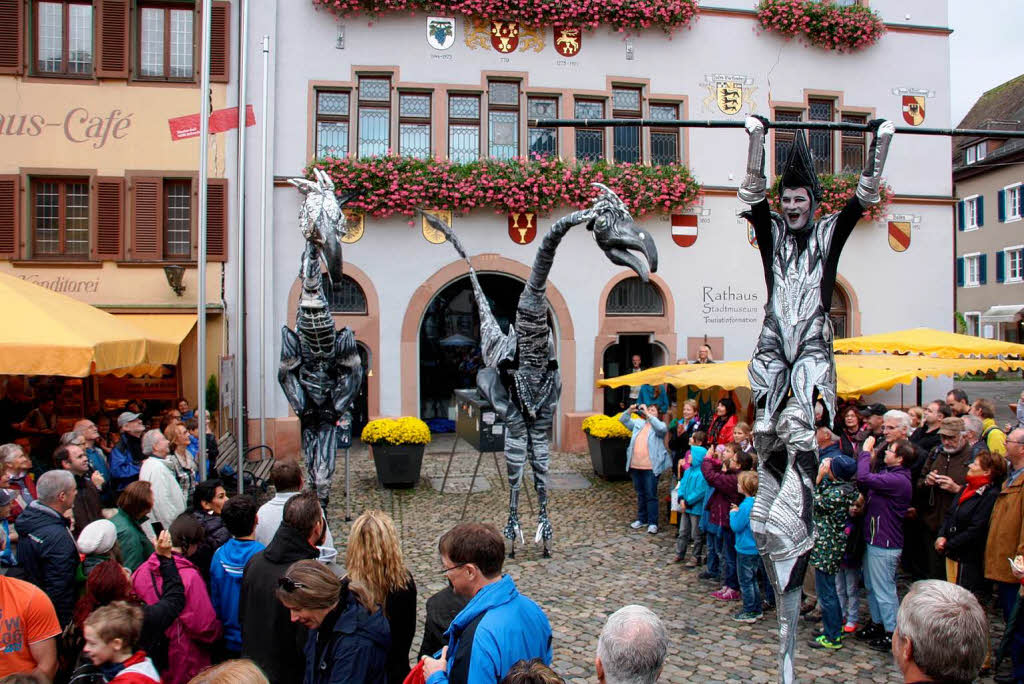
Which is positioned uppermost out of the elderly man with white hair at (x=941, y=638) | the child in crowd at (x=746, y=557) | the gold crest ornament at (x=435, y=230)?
the gold crest ornament at (x=435, y=230)

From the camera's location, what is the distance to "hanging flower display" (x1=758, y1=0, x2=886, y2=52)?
15727mm

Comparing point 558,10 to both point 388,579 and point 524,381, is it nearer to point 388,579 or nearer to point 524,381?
point 524,381

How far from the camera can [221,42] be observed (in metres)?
14.4

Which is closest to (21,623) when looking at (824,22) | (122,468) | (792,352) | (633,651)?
(633,651)

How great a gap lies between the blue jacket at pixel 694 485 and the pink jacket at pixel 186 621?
16.4 ft

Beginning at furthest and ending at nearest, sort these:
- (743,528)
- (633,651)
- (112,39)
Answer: (112,39)
(743,528)
(633,651)

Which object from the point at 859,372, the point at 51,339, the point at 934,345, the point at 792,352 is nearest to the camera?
the point at 792,352

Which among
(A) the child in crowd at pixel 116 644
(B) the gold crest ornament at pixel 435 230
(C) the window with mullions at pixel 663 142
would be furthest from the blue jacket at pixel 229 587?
(C) the window with mullions at pixel 663 142

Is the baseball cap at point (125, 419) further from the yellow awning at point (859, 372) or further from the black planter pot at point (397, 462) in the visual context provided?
the yellow awning at point (859, 372)

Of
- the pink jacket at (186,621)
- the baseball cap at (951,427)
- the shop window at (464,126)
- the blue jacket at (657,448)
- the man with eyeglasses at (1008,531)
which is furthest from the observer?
the shop window at (464,126)

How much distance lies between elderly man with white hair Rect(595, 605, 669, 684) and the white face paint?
9.67ft

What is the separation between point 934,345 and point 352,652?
1052cm

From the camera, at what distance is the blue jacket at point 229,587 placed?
155 inches

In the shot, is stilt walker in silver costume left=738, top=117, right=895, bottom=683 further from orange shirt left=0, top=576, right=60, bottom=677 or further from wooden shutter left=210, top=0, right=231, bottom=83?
wooden shutter left=210, top=0, right=231, bottom=83
